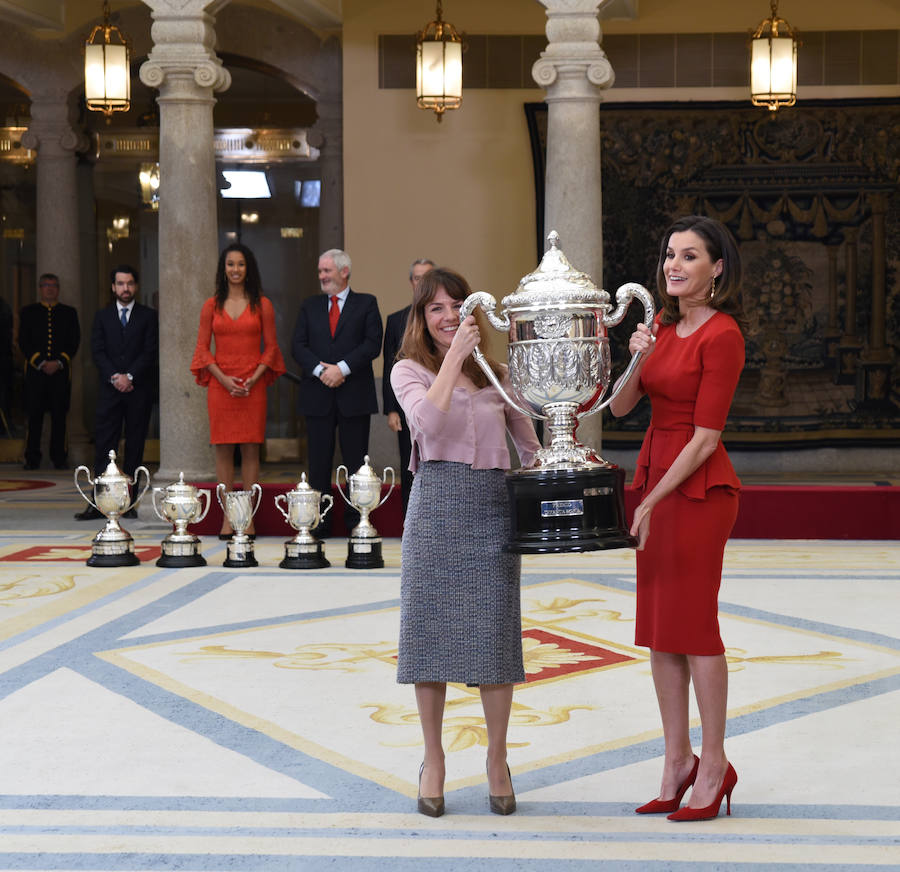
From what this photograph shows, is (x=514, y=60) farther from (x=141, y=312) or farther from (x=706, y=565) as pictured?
(x=706, y=565)

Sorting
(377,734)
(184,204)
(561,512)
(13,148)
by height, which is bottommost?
(377,734)

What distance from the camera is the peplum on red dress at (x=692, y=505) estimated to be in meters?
3.29

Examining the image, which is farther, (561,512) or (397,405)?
(397,405)

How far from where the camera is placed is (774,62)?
9773 millimetres

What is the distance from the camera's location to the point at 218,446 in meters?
8.30

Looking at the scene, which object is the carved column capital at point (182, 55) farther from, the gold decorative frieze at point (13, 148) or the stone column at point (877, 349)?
the gold decorative frieze at point (13, 148)

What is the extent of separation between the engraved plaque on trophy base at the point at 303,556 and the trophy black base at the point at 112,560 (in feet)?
2.76

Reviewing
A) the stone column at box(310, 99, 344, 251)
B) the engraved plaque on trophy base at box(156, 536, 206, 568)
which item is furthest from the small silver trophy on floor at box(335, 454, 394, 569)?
the stone column at box(310, 99, 344, 251)

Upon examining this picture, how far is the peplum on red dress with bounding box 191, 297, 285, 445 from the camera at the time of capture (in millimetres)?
8148

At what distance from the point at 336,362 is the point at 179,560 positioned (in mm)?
1615

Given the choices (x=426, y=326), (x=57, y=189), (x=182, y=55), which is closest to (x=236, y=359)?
(x=182, y=55)

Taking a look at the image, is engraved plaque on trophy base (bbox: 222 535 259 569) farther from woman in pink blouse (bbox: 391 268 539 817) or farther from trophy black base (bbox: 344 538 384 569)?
woman in pink blouse (bbox: 391 268 539 817)

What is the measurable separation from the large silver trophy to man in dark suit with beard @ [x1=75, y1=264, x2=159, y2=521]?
5844 millimetres

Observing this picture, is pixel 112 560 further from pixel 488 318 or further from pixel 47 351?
pixel 47 351
